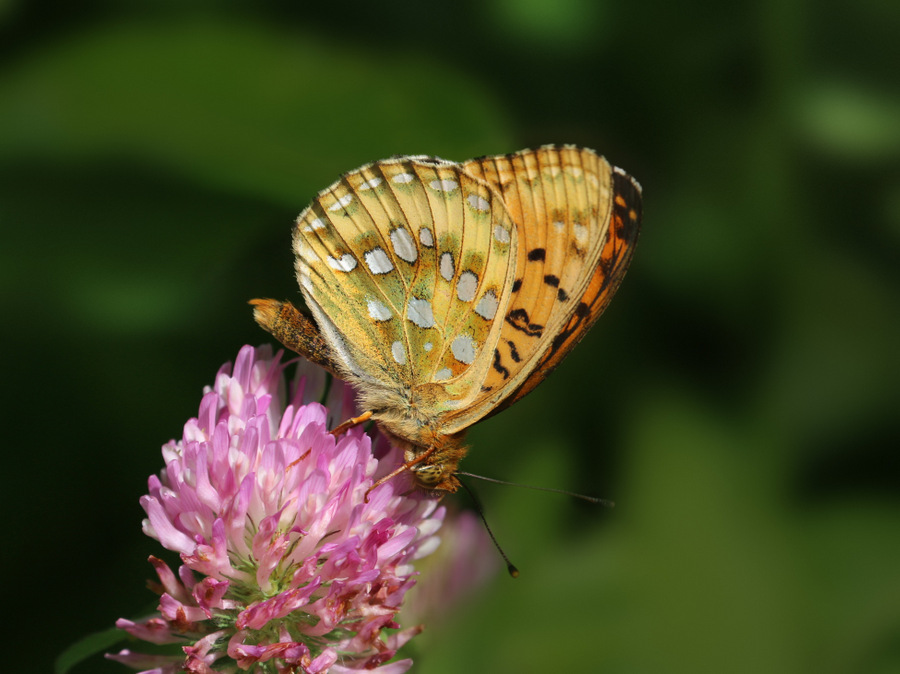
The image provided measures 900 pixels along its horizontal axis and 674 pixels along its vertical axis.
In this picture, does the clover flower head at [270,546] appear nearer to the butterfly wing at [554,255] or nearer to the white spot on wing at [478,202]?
the butterfly wing at [554,255]

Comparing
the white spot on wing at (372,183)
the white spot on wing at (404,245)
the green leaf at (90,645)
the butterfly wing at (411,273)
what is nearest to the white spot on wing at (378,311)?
the butterfly wing at (411,273)

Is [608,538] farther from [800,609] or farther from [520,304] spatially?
[520,304]

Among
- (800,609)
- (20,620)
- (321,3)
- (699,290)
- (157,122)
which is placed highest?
(321,3)

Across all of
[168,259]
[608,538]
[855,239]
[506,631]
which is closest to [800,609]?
[608,538]

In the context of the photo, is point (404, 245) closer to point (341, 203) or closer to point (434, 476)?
point (341, 203)

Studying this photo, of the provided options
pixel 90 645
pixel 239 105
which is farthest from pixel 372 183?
pixel 90 645

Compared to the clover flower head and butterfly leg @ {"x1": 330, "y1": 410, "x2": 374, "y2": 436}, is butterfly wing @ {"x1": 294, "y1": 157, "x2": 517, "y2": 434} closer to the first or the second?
butterfly leg @ {"x1": 330, "y1": 410, "x2": 374, "y2": 436}
